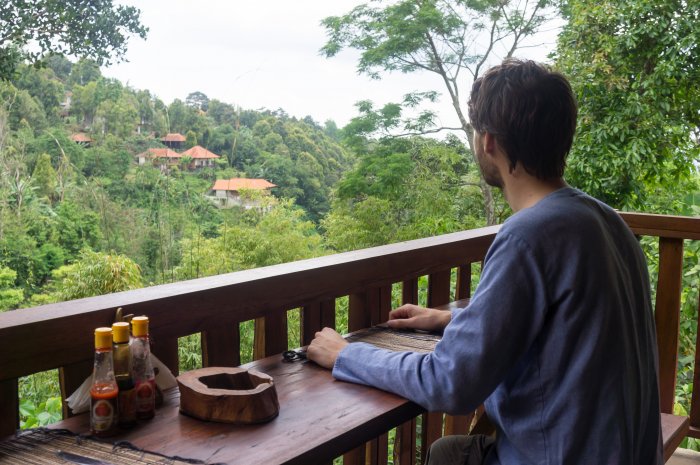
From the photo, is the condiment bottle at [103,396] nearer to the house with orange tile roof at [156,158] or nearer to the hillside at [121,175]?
the hillside at [121,175]

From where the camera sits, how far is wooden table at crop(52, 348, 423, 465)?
91cm

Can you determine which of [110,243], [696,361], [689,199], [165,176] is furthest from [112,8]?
[696,361]

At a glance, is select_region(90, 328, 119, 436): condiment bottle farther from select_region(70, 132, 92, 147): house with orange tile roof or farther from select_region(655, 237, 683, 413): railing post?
select_region(70, 132, 92, 147): house with orange tile roof

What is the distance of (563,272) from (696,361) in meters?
1.37

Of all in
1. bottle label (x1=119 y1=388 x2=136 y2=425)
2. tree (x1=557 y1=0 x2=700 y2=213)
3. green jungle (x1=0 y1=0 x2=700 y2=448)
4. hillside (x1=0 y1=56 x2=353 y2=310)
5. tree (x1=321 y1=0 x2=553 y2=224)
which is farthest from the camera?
tree (x1=321 y1=0 x2=553 y2=224)

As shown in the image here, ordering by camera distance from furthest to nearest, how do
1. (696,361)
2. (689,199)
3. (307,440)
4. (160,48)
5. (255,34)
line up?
(255,34), (160,48), (689,199), (696,361), (307,440)

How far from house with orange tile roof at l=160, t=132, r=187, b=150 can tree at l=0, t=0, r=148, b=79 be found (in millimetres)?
1601

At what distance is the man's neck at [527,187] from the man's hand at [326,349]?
0.39m

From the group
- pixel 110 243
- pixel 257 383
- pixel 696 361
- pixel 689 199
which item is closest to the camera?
pixel 257 383

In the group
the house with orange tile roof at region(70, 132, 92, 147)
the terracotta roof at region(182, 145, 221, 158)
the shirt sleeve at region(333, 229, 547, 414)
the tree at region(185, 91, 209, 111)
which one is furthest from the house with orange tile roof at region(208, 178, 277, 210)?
the shirt sleeve at region(333, 229, 547, 414)

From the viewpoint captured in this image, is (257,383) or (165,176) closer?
(257,383)

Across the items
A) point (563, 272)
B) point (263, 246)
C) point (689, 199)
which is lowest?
point (263, 246)

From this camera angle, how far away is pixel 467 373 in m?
0.98

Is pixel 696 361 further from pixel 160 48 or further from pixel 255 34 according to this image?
pixel 255 34
